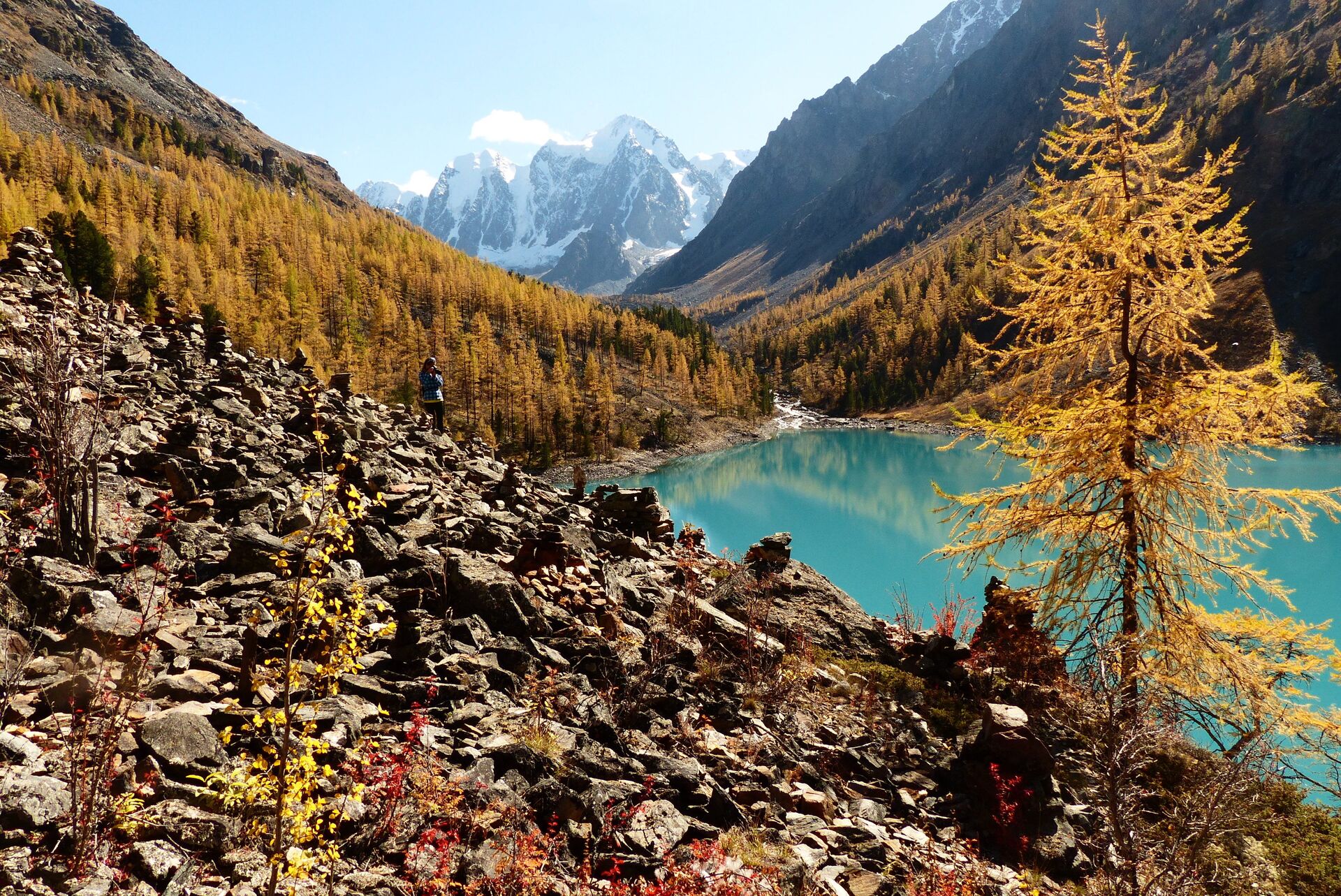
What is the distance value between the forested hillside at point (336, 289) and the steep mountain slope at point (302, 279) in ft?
1.19

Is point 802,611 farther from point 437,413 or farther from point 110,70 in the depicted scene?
point 110,70

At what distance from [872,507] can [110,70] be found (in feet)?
775

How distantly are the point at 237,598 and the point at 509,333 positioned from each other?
11280cm

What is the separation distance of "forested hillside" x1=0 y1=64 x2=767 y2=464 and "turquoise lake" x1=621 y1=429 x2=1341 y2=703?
2014 cm

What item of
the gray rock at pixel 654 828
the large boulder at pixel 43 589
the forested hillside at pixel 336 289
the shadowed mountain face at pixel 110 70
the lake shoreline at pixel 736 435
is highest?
the shadowed mountain face at pixel 110 70

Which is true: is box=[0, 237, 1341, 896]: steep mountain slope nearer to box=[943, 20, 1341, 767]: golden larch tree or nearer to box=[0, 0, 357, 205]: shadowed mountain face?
box=[943, 20, 1341, 767]: golden larch tree

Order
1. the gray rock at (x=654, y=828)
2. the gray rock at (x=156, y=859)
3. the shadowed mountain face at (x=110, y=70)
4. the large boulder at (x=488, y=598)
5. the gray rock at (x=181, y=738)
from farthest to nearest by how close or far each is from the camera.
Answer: the shadowed mountain face at (x=110, y=70), the large boulder at (x=488, y=598), the gray rock at (x=654, y=828), the gray rock at (x=181, y=738), the gray rock at (x=156, y=859)

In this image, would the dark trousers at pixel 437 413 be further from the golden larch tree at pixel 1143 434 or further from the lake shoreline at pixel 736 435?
the lake shoreline at pixel 736 435

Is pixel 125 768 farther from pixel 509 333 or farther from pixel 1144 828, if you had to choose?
pixel 509 333

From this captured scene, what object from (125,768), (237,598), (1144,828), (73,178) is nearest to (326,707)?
(125,768)

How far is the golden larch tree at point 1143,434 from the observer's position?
1041 cm

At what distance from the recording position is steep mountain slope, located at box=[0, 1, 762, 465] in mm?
75125

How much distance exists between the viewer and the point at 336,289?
10081 cm

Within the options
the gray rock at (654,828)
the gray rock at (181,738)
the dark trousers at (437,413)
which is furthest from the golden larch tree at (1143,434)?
the dark trousers at (437,413)
